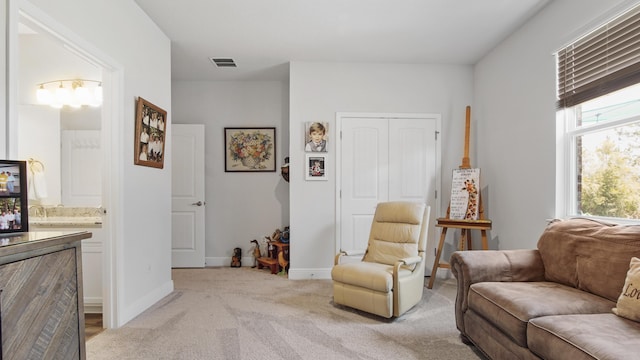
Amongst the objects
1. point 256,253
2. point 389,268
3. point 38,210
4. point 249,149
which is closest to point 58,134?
point 38,210

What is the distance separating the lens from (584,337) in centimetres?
159

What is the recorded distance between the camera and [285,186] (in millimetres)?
5336

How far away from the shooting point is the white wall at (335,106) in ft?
14.6

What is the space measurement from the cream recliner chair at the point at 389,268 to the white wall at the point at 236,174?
2.04 metres

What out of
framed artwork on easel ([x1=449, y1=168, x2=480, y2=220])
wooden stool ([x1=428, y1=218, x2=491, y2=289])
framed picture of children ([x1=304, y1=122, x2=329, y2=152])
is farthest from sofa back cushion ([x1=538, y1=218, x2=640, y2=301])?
framed picture of children ([x1=304, y1=122, x2=329, y2=152])

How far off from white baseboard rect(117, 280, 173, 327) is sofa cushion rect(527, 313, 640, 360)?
2.91m

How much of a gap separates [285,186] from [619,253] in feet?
13.0

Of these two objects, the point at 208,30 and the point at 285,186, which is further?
the point at 285,186

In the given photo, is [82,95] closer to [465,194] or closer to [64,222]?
[64,222]

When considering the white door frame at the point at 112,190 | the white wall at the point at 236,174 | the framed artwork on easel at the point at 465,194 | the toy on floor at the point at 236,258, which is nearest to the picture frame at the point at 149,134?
the white door frame at the point at 112,190

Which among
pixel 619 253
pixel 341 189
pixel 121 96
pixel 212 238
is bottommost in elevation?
pixel 212 238

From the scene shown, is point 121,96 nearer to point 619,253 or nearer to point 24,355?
point 24,355

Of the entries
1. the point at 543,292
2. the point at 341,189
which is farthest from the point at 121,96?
the point at 543,292

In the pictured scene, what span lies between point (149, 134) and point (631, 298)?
12.0ft
